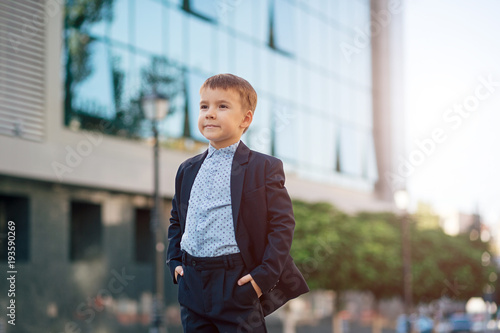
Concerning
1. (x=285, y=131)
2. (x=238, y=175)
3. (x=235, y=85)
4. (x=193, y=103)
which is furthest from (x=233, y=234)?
(x=285, y=131)

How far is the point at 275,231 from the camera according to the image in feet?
10.8

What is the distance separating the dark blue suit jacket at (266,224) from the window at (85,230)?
16.6 meters

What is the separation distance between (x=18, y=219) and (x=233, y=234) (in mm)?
14735

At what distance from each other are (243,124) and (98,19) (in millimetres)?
16804

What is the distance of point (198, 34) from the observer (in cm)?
2380

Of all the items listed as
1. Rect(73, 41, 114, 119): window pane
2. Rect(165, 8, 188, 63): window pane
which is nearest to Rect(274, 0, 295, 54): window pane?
Rect(165, 8, 188, 63): window pane

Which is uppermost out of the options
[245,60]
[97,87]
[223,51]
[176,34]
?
[245,60]

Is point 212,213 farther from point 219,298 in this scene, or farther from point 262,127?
point 262,127

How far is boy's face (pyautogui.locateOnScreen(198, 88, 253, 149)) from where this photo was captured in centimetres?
339

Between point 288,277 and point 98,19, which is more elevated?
point 98,19

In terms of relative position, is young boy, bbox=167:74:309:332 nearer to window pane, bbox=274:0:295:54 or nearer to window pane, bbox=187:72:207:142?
window pane, bbox=187:72:207:142

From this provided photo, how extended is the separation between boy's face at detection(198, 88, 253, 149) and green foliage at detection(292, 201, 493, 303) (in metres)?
20.0

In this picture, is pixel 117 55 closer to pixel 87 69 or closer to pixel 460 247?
pixel 87 69

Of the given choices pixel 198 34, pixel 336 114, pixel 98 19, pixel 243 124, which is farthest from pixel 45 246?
pixel 336 114
